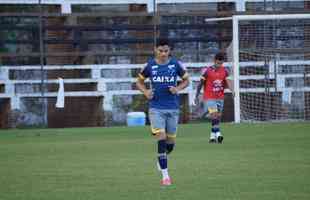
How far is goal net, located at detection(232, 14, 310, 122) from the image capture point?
3341cm

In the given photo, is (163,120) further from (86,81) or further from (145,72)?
(86,81)

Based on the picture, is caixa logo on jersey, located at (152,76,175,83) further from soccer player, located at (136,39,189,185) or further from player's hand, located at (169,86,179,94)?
player's hand, located at (169,86,179,94)

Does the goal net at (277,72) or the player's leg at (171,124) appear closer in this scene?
the player's leg at (171,124)

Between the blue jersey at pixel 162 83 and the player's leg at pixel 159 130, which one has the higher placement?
the blue jersey at pixel 162 83

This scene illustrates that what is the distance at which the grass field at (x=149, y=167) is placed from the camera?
12.4 meters

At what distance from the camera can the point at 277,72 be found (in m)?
33.5

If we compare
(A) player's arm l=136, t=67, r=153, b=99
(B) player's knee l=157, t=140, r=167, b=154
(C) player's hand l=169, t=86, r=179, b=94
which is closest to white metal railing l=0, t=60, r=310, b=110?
(A) player's arm l=136, t=67, r=153, b=99

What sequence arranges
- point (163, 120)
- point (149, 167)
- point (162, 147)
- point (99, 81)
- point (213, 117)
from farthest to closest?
point (99, 81) → point (213, 117) → point (149, 167) → point (163, 120) → point (162, 147)

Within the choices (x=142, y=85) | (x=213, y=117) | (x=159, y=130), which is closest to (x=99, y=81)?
(x=213, y=117)

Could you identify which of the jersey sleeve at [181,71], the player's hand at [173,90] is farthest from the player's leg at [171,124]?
the jersey sleeve at [181,71]

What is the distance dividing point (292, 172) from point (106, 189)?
3.22 meters

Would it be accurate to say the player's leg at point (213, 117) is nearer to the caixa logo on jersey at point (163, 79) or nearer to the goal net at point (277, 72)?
the caixa logo on jersey at point (163, 79)

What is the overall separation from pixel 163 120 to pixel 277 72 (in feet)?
63.3

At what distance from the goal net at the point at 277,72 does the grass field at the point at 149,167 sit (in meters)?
6.25
